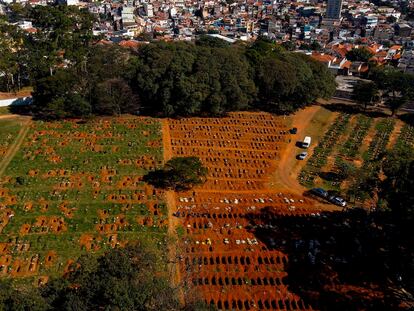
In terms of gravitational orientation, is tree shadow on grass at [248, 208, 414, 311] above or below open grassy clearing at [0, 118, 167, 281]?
below

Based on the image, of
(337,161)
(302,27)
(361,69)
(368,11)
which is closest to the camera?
(337,161)

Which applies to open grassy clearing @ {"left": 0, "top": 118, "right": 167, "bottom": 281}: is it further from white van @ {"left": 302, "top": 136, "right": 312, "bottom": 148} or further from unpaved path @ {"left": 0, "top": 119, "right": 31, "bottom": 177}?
white van @ {"left": 302, "top": 136, "right": 312, "bottom": 148}

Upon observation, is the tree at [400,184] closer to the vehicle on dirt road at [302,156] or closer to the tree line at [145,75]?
the vehicle on dirt road at [302,156]

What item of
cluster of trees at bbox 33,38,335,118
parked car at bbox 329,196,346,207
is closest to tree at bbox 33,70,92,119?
cluster of trees at bbox 33,38,335,118

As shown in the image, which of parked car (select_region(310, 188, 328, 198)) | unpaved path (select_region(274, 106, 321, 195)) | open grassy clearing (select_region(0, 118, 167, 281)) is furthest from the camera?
unpaved path (select_region(274, 106, 321, 195))

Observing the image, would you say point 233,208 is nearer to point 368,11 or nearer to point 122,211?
point 122,211

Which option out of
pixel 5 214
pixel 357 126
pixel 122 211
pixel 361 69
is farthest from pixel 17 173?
pixel 361 69
